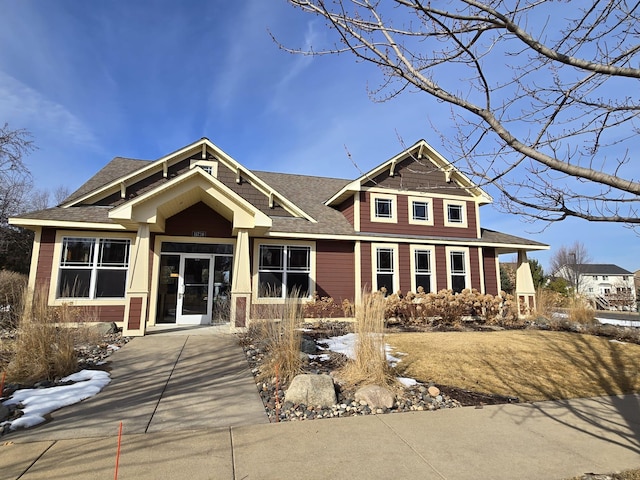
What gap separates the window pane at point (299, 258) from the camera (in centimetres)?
1255

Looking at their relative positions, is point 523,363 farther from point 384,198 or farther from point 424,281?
point 384,198

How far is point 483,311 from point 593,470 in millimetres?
10537

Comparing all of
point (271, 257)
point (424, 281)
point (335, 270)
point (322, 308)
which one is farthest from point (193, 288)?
point (424, 281)

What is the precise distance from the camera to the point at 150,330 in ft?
33.3

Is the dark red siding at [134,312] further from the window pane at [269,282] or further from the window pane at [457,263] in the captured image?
the window pane at [457,263]

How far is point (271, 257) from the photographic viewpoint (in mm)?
12375

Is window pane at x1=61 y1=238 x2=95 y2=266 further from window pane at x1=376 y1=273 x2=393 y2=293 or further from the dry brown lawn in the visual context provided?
window pane at x1=376 y1=273 x2=393 y2=293

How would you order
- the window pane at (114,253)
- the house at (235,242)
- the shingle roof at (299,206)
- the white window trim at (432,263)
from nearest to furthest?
1. the house at (235,242)
2. the shingle roof at (299,206)
3. the window pane at (114,253)
4. the white window trim at (432,263)

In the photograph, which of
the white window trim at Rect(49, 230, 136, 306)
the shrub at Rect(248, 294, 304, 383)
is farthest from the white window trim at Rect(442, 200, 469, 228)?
the white window trim at Rect(49, 230, 136, 306)

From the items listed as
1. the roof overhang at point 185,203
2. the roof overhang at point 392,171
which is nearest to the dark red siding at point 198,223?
the roof overhang at point 185,203

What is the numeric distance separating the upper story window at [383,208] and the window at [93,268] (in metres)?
8.80

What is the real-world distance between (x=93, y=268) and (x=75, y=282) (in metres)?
0.61

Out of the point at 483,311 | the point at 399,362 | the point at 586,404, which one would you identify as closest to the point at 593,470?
the point at 586,404

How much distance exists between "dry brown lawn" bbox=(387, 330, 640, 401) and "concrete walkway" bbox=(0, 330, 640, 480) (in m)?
0.65
